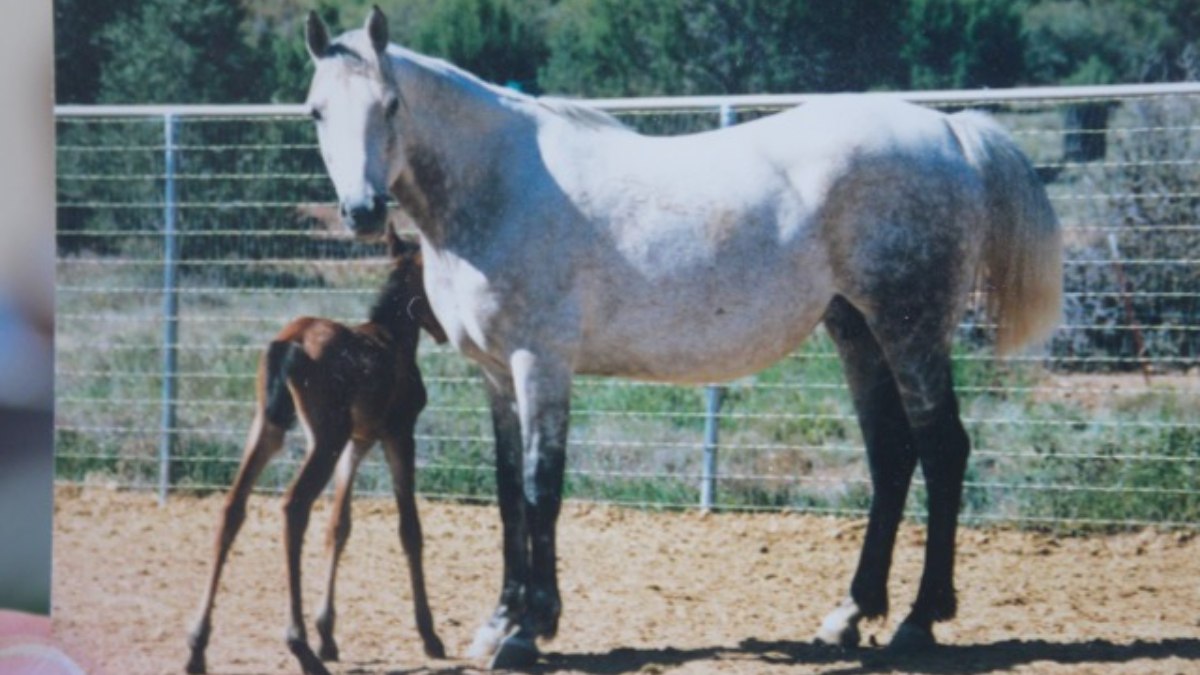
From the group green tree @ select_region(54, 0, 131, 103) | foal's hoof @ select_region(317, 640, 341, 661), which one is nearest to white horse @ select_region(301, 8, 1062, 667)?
foal's hoof @ select_region(317, 640, 341, 661)

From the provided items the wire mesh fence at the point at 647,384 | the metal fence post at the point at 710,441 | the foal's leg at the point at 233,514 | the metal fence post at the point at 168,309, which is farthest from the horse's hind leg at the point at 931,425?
the metal fence post at the point at 168,309

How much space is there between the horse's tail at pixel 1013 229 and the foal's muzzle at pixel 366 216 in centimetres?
152

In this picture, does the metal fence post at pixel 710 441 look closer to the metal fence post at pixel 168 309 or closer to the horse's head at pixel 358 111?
the horse's head at pixel 358 111

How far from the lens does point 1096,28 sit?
3.89 metres

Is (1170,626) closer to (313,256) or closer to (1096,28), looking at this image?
(1096,28)

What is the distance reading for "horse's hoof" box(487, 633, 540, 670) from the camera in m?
3.85

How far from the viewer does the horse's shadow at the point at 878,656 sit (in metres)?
3.76

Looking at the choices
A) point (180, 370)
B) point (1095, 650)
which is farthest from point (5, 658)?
point (1095, 650)

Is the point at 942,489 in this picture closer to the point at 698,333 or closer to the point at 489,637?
the point at 698,333

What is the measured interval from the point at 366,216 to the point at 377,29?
0.49 m

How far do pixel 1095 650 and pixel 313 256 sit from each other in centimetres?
258

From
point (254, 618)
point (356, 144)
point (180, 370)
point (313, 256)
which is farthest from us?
point (180, 370)

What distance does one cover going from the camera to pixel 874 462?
4062 mm

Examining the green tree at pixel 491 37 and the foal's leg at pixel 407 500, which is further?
the green tree at pixel 491 37
